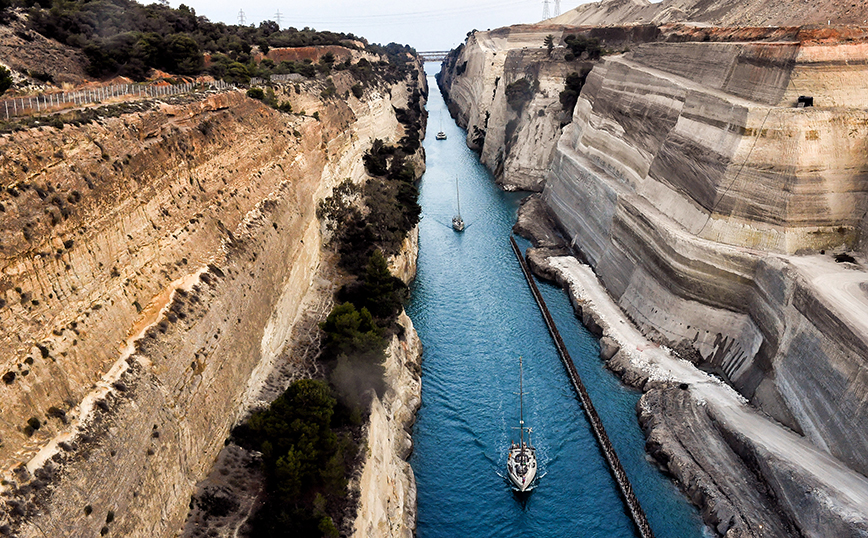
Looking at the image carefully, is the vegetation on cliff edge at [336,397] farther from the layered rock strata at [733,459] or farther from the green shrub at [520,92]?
the green shrub at [520,92]

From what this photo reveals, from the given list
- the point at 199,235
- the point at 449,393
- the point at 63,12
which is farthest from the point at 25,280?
the point at 63,12

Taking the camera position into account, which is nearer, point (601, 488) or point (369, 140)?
point (601, 488)

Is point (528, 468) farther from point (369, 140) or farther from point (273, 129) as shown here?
point (369, 140)

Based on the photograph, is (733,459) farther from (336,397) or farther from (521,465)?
(336,397)

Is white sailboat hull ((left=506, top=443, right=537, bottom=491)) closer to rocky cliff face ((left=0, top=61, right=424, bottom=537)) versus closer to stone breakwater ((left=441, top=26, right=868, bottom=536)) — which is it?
stone breakwater ((left=441, top=26, right=868, bottom=536))

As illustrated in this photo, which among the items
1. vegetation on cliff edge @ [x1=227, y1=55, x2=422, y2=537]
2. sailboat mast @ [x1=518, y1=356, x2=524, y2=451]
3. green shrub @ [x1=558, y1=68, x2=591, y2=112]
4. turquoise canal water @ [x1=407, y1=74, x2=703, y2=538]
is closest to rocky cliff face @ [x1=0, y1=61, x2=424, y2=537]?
vegetation on cliff edge @ [x1=227, y1=55, x2=422, y2=537]

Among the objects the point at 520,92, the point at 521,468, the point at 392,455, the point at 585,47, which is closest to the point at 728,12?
the point at 585,47
